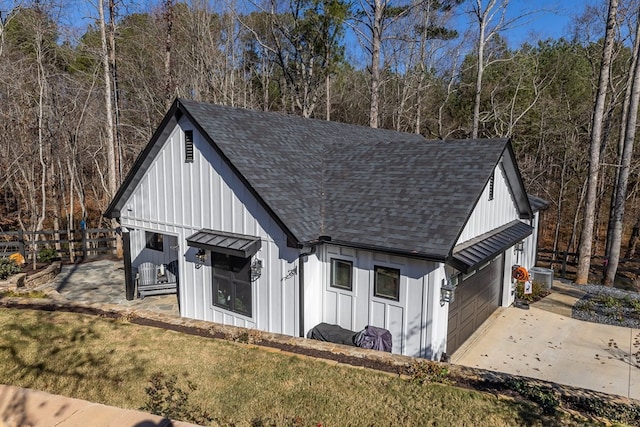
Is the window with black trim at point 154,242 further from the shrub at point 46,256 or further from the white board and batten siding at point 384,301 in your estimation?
the white board and batten siding at point 384,301

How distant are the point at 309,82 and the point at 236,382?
21581 millimetres

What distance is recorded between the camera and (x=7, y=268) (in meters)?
12.2

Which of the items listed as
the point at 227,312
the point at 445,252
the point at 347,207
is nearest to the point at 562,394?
the point at 445,252

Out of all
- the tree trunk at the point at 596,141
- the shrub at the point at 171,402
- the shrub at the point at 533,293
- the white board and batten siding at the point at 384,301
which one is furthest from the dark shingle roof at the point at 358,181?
the tree trunk at the point at 596,141

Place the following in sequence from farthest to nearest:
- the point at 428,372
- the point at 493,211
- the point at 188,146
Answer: the point at 493,211
the point at 188,146
the point at 428,372

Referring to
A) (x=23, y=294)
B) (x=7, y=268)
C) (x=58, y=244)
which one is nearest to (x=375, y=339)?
(x=23, y=294)

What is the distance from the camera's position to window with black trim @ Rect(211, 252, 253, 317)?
31.1 feet

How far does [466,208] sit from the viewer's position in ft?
27.5

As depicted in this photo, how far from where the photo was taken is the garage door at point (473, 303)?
29.9 ft

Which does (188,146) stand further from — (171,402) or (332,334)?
(171,402)

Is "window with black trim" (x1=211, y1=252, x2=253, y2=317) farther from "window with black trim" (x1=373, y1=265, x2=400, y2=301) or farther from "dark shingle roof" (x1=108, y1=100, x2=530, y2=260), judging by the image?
"window with black trim" (x1=373, y1=265, x2=400, y2=301)

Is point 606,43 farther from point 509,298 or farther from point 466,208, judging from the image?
point 466,208

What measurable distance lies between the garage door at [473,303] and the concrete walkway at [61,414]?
21.4 ft

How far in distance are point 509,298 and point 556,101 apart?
60.1ft
